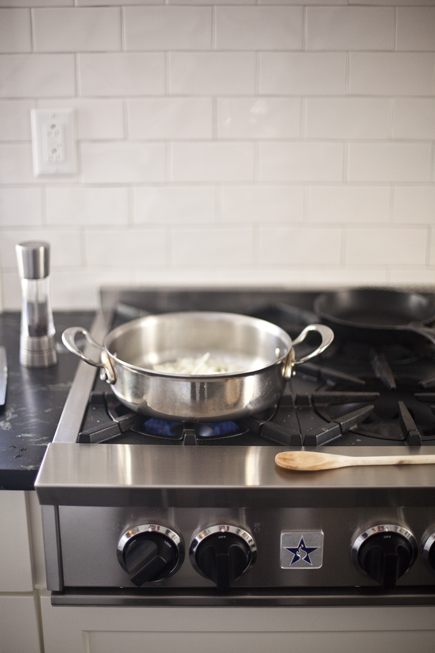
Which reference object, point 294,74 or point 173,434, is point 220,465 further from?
point 294,74

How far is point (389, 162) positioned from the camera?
1394 mm

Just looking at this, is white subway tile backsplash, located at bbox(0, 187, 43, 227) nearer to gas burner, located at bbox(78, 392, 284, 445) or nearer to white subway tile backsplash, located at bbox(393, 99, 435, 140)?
gas burner, located at bbox(78, 392, 284, 445)

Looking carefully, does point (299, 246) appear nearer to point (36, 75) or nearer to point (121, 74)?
point (121, 74)

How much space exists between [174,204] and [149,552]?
870 millimetres

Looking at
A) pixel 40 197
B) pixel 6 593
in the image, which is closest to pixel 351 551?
pixel 6 593

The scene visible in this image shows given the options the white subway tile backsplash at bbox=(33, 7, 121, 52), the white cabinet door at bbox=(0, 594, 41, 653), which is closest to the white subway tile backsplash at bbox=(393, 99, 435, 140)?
the white subway tile backsplash at bbox=(33, 7, 121, 52)

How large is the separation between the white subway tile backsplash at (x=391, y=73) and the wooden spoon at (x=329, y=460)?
0.89 metres

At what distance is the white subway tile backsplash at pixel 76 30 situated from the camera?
4.27 feet

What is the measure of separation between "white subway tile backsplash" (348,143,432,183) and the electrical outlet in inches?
25.8

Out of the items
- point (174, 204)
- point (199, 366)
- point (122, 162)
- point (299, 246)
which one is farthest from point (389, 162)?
point (199, 366)

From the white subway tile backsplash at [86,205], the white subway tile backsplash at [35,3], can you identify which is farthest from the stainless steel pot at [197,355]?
the white subway tile backsplash at [35,3]

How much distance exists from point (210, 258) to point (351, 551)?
2.73ft

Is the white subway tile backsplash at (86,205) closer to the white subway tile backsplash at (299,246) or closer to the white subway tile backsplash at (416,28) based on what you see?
the white subway tile backsplash at (299,246)

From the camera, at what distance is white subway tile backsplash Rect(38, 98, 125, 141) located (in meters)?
1.36
